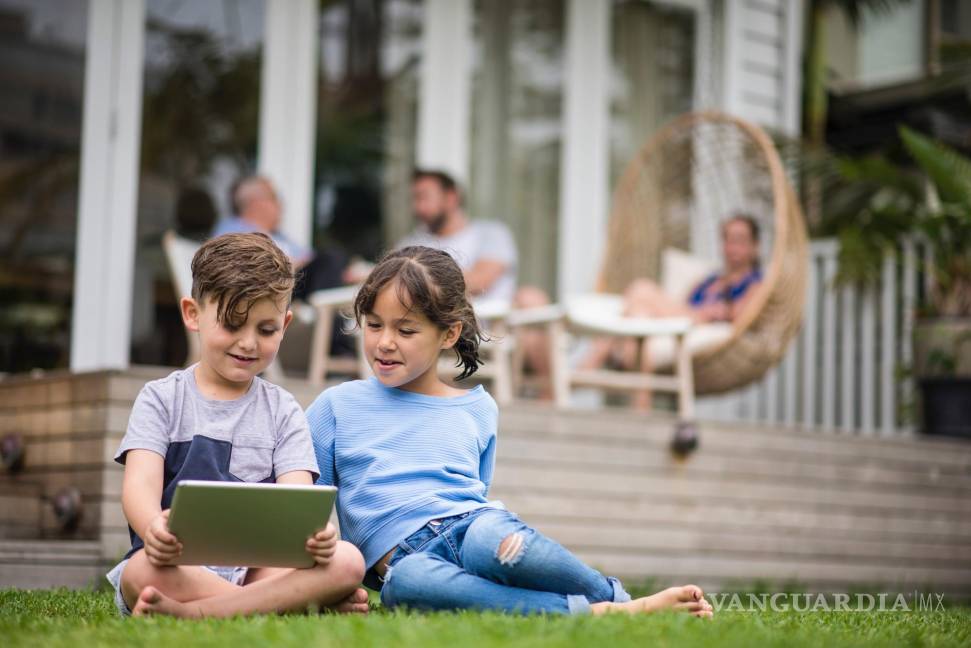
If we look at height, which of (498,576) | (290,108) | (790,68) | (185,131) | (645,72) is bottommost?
(498,576)

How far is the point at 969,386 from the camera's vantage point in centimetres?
607

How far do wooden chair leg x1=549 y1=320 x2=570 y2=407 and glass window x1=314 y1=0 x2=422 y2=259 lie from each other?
122 cm

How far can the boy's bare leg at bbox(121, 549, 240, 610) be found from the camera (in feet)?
7.50

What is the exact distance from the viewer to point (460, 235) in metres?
5.88

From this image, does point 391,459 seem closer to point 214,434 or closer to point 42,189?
point 214,434

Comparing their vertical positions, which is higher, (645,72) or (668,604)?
(645,72)

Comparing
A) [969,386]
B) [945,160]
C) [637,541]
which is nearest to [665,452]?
[637,541]

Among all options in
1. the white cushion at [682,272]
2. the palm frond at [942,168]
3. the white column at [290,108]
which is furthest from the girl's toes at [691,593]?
the palm frond at [942,168]

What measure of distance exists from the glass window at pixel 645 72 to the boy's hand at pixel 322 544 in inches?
194

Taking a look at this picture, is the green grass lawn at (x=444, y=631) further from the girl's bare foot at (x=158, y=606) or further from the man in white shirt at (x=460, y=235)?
the man in white shirt at (x=460, y=235)

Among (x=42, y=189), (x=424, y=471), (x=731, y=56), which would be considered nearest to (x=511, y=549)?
(x=424, y=471)

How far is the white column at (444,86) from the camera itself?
6.39 m

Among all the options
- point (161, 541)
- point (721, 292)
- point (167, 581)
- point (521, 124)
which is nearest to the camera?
point (161, 541)

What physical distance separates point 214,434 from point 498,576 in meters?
0.60
